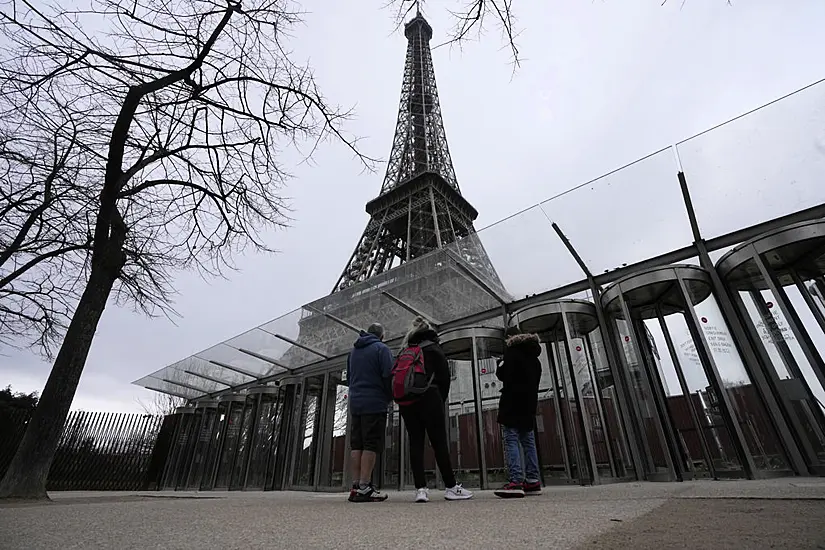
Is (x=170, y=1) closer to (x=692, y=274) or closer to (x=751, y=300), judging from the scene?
(x=692, y=274)

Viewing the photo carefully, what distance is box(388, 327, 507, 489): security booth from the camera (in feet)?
19.2

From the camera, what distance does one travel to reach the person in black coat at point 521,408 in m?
3.59

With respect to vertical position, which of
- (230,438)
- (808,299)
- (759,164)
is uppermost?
(759,164)

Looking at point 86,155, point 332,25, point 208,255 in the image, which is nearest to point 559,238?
point 332,25

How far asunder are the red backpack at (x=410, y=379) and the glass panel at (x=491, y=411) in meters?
2.64

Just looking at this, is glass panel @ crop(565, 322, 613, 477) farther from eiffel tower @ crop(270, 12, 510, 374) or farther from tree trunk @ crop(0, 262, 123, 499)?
tree trunk @ crop(0, 262, 123, 499)

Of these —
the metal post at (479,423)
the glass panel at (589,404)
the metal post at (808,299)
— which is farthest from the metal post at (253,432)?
the metal post at (808,299)

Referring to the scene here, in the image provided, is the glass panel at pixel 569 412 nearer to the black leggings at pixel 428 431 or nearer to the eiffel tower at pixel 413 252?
the eiffel tower at pixel 413 252

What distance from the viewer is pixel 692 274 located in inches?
193

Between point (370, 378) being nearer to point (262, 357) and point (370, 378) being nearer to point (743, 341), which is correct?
point (743, 341)

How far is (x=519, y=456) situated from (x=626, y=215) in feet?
12.1

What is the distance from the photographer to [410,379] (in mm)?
3248

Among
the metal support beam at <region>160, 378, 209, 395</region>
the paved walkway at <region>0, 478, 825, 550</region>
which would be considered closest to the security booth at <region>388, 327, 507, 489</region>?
the paved walkway at <region>0, 478, 825, 550</region>

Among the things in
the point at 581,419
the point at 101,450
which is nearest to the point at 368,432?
the point at 581,419
